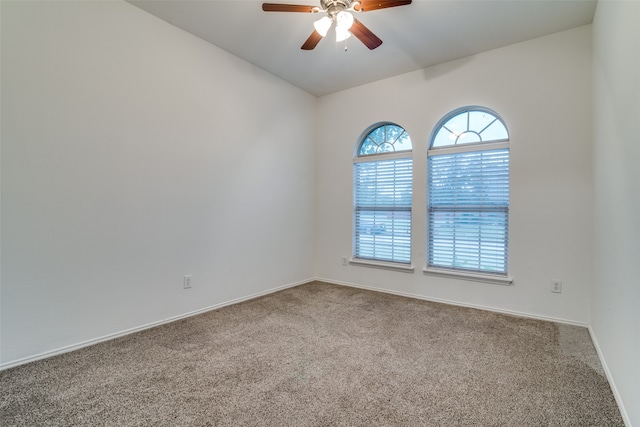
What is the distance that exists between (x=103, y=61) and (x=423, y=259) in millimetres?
3713

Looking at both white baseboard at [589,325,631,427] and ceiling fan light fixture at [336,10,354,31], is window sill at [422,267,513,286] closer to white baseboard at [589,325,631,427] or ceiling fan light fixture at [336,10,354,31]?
white baseboard at [589,325,631,427]

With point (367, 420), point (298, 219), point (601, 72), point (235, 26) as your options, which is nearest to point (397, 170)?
point (298, 219)

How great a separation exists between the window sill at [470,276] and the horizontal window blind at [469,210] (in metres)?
0.08

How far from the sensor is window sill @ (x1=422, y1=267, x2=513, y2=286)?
10.3 ft

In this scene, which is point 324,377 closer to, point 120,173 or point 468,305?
point 468,305

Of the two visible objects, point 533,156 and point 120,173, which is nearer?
point 120,173

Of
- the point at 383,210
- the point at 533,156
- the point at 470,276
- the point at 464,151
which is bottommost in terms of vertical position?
the point at 470,276

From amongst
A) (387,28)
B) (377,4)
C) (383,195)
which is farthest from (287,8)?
(383,195)

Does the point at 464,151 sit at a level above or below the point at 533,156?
above

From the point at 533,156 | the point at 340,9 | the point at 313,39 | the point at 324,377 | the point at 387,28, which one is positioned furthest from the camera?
the point at 533,156

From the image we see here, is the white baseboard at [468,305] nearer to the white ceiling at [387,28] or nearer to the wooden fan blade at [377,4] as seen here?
the white ceiling at [387,28]

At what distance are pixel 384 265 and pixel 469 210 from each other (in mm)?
1245

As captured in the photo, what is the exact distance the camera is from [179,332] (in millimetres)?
2598

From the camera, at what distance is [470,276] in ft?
10.9
